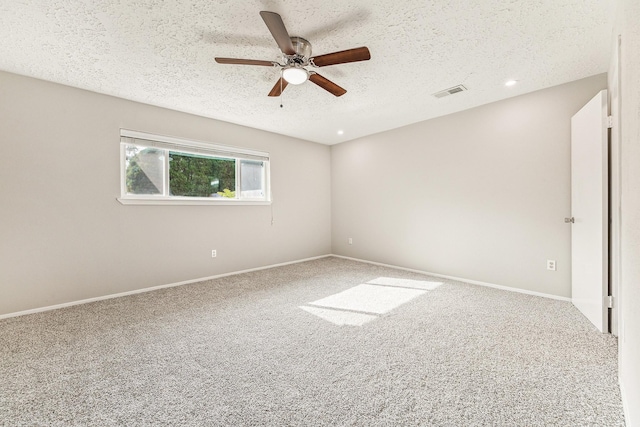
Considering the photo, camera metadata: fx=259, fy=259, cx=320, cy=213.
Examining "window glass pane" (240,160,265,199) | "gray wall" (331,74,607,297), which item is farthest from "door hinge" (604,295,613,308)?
"window glass pane" (240,160,265,199)

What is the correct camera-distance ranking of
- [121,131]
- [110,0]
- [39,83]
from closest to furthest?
1. [110,0]
2. [39,83]
3. [121,131]

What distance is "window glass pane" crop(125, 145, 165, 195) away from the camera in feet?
10.7

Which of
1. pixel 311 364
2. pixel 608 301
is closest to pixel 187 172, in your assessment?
pixel 311 364

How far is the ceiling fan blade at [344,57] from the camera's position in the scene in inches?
72.9

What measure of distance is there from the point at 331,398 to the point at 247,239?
3.18 metres

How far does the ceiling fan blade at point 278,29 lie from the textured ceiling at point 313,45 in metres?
0.20

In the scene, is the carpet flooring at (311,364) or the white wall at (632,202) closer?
the white wall at (632,202)

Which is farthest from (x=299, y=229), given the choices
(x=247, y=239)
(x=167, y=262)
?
(x=167, y=262)

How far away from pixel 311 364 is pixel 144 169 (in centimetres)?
319

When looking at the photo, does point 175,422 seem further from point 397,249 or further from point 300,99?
point 397,249

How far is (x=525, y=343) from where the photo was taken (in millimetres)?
1956

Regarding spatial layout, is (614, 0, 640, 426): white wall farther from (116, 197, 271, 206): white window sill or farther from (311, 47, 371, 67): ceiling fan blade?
(116, 197, 271, 206): white window sill

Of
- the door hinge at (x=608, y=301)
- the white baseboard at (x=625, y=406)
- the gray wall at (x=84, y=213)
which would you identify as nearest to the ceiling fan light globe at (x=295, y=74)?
the gray wall at (x=84, y=213)

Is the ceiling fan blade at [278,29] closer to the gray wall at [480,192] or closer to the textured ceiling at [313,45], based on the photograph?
the textured ceiling at [313,45]
